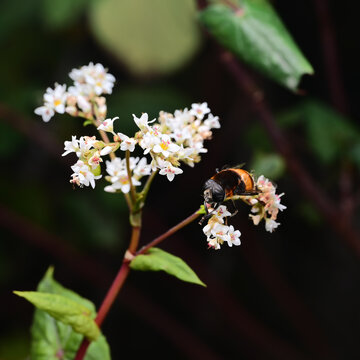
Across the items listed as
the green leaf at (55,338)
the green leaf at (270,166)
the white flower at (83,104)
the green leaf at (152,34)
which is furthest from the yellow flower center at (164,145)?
the green leaf at (152,34)

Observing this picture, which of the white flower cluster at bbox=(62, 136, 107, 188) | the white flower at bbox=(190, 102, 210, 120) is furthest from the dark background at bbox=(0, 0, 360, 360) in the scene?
the white flower cluster at bbox=(62, 136, 107, 188)

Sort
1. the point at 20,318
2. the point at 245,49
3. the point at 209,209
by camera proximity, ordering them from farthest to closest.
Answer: the point at 20,318 → the point at 245,49 → the point at 209,209

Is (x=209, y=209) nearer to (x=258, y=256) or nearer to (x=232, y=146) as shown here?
(x=258, y=256)

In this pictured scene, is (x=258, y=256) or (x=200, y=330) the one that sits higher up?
(x=258, y=256)

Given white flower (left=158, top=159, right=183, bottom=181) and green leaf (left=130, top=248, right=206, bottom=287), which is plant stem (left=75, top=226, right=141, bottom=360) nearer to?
green leaf (left=130, top=248, right=206, bottom=287)

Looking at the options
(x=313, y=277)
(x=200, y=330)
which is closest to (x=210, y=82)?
(x=313, y=277)

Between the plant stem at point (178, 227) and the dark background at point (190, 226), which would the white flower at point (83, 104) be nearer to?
the plant stem at point (178, 227)
